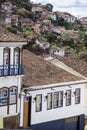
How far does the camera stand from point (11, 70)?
111ft

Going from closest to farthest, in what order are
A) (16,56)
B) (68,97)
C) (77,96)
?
(16,56)
(68,97)
(77,96)

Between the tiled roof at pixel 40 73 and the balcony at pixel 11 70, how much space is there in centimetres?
220

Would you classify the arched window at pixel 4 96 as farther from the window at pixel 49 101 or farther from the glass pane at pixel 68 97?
the glass pane at pixel 68 97

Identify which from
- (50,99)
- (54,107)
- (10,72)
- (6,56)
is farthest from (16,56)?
(54,107)

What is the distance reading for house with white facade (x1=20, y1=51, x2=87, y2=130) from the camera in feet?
121

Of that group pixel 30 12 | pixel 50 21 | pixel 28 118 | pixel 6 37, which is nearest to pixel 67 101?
pixel 28 118

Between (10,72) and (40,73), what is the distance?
6036 mm

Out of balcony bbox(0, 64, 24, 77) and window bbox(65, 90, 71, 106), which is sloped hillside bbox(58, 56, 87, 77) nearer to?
window bbox(65, 90, 71, 106)

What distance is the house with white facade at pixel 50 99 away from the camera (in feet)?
121

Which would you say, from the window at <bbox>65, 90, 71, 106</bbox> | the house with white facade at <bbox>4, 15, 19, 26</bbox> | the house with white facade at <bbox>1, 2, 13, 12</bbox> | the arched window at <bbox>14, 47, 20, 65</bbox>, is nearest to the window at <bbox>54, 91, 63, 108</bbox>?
the window at <bbox>65, 90, 71, 106</bbox>

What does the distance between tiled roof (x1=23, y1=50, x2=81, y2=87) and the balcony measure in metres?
2.20

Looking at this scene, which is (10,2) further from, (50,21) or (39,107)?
(39,107)

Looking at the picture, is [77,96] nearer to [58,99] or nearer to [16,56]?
[58,99]

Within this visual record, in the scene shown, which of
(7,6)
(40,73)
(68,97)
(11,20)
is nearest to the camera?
(40,73)
